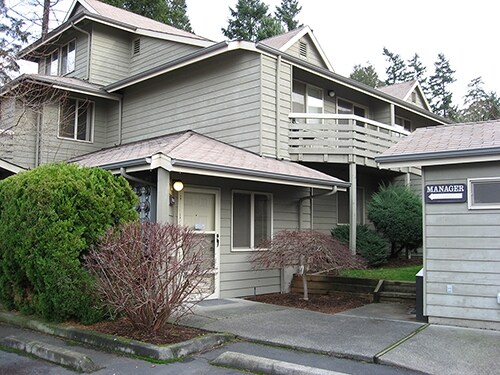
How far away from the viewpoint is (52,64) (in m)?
19.0

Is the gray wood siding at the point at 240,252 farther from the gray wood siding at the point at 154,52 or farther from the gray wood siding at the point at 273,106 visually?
the gray wood siding at the point at 154,52

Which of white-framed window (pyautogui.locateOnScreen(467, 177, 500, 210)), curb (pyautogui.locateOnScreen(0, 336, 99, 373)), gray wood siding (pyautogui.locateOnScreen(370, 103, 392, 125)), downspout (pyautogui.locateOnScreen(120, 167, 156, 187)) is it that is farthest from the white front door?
gray wood siding (pyautogui.locateOnScreen(370, 103, 392, 125))

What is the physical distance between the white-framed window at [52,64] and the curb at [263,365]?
1582 centimetres

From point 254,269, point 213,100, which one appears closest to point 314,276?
point 254,269

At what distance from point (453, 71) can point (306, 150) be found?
147 ft

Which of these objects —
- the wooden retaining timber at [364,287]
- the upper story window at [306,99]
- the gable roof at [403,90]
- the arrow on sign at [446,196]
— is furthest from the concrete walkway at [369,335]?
the gable roof at [403,90]

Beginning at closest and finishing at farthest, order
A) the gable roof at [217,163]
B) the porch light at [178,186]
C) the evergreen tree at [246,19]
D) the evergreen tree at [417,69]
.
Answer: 1. the gable roof at [217,163]
2. the porch light at [178,186]
3. the evergreen tree at [246,19]
4. the evergreen tree at [417,69]

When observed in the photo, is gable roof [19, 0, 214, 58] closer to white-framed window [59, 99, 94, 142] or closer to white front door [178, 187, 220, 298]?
white-framed window [59, 99, 94, 142]

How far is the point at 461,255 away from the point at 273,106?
6068 millimetres

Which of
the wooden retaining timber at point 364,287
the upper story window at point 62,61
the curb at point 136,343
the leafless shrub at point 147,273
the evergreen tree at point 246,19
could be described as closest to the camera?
the curb at point 136,343

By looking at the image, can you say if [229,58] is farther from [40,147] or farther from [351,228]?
[40,147]

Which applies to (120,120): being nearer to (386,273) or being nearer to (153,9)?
(386,273)

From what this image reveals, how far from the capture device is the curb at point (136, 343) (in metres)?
5.90

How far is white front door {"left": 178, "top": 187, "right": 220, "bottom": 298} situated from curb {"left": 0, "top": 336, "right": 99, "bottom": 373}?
4049 mm
